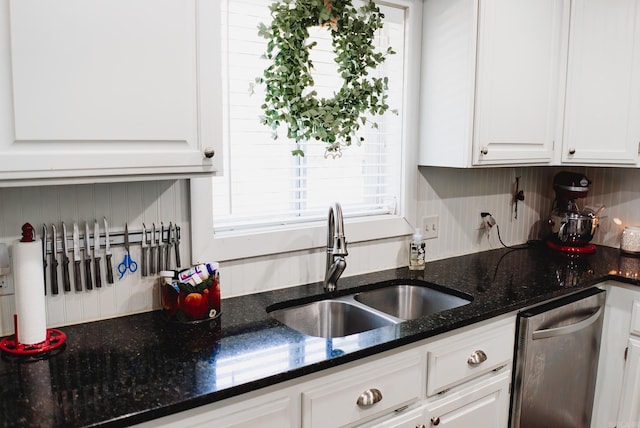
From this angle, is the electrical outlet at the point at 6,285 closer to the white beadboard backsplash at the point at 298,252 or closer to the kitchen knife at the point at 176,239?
the white beadboard backsplash at the point at 298,252

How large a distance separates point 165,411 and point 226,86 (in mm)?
1085

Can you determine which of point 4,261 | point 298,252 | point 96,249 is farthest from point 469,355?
point 4,261

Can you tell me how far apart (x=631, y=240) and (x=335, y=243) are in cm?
165

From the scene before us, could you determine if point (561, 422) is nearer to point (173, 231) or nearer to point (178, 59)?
point (173, 231)

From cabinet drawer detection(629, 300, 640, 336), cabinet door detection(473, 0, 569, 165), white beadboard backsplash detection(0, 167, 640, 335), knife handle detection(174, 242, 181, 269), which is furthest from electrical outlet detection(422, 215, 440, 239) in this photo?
knife handle detection(174, 242, 181, 269)

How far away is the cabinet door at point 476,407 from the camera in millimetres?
1719

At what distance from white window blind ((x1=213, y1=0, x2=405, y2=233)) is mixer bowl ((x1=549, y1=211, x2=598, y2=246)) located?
972mm

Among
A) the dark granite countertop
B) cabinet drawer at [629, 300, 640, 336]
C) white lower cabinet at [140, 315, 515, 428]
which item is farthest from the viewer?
cabinet drawer at [629, 300, 640, 336]

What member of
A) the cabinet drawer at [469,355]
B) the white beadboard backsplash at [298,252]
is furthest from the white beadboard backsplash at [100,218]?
the cabinet drawer at [469,355]

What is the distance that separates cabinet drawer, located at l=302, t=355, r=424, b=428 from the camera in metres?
1.40

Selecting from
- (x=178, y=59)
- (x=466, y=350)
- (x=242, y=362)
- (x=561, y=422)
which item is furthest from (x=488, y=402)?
(x=178, y=59)

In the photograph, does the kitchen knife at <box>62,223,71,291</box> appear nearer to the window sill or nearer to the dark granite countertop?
the dark granite countertop

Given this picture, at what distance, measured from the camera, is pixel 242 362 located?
1.35 meters

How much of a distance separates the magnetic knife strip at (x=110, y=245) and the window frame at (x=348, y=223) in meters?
0.08
